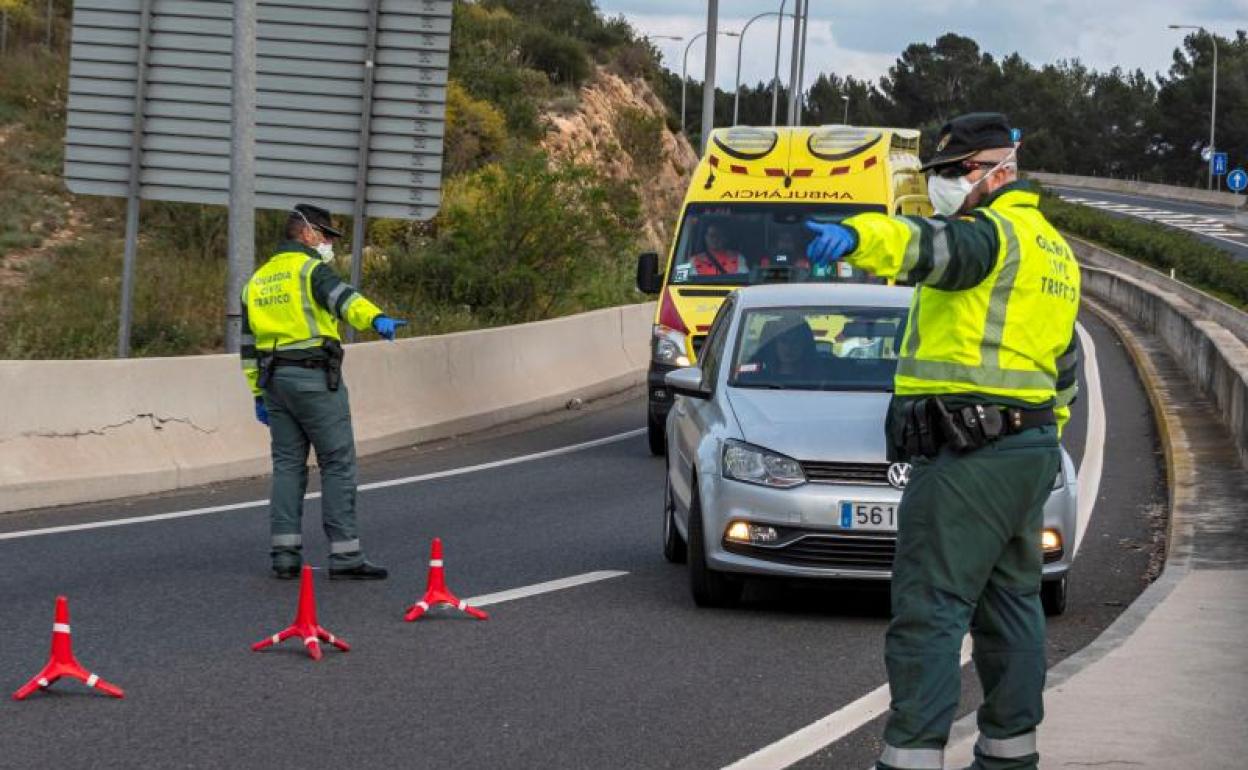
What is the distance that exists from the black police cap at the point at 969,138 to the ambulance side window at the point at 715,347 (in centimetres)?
525

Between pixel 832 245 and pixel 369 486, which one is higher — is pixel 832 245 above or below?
above

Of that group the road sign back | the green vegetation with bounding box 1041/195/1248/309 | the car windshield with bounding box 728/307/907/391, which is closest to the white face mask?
the car windshield with bounding box 728/307/907/391

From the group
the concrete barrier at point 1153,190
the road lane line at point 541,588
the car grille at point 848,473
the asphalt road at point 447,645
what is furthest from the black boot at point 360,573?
the concrete barrier at point 1153,190

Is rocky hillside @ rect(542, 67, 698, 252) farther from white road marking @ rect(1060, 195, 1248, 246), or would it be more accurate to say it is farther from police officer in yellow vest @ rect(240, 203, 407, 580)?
police officer in yellow vest @ rect(240, 203, 407, 580)

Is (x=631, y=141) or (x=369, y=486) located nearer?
(x=369, y=486)

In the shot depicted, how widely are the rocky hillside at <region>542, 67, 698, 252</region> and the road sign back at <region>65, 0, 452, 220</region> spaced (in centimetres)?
3246

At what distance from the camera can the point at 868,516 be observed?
9.95 metres

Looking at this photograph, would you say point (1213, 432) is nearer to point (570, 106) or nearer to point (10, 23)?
point (10, 23)

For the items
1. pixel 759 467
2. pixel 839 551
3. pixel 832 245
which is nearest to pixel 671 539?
pixel 759 467

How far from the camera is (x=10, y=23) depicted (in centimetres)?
4850

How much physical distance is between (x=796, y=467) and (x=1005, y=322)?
4.24 m

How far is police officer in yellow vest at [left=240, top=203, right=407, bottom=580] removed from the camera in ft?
36.8

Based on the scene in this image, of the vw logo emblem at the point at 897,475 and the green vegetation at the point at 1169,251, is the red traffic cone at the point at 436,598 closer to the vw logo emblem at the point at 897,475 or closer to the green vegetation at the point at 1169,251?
the vw logo emblem at the point at 897,475

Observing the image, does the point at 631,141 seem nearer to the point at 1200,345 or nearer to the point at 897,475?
the point at 1200,345
